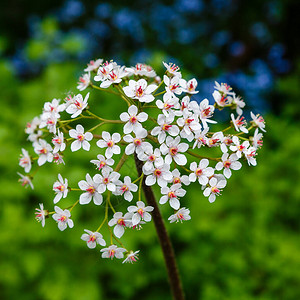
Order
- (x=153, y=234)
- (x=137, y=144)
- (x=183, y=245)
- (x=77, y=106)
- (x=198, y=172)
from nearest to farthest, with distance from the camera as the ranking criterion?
(x=137, y=144), (x=198, y=172), (x=77, y=106), (x=153, y=234), (x=183, y=245)

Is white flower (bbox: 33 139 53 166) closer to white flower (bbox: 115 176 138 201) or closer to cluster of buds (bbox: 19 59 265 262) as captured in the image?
cluster of buds (bbox: 19 59 265 262)

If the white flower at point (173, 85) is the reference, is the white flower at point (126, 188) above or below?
below

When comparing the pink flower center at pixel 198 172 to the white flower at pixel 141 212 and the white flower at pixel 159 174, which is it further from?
the white flower at pixel 141 212

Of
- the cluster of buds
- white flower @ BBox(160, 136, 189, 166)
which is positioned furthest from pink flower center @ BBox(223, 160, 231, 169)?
white flower @ BBox(160, 136, 189, 166)

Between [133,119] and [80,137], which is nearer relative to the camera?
[133,119]

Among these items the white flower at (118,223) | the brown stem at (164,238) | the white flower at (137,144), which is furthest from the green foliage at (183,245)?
the white flower at (137,144)

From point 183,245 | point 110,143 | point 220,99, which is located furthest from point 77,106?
point 183,245

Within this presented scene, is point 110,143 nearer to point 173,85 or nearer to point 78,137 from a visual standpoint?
point 78,137
